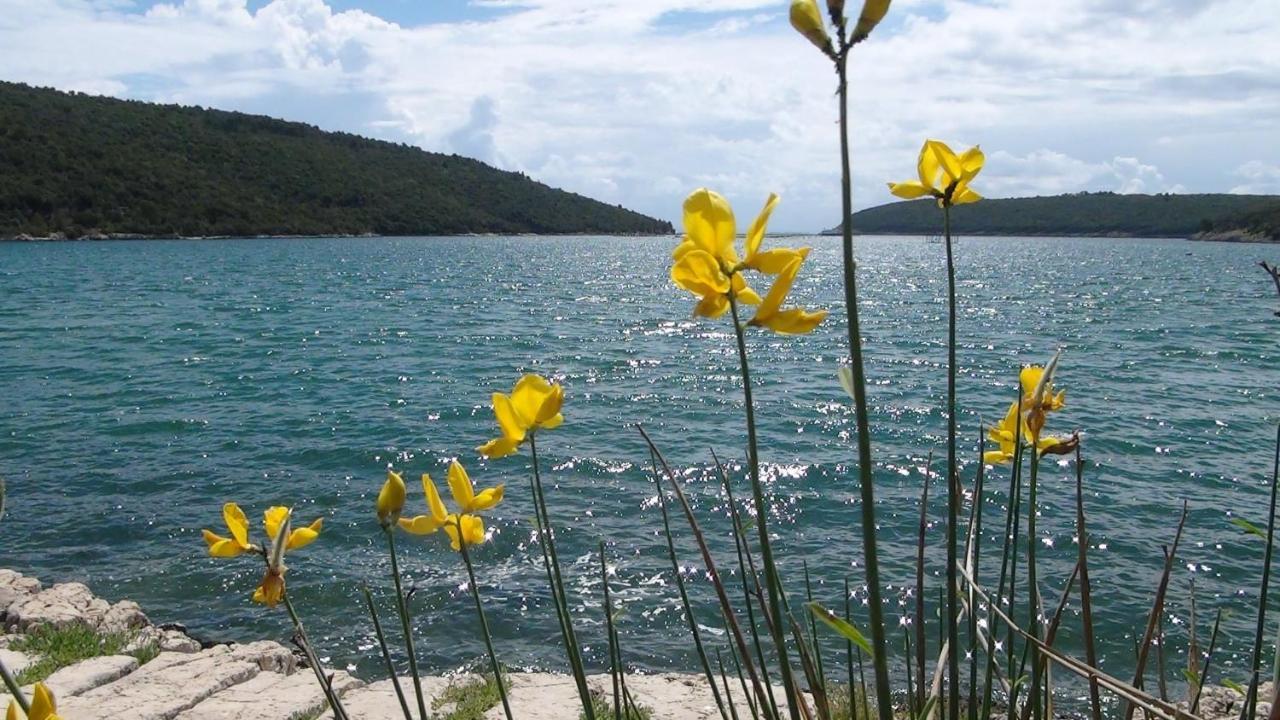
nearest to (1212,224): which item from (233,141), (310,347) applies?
(233,141)

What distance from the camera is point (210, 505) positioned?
408 inches

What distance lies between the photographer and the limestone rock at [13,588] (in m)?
6.88

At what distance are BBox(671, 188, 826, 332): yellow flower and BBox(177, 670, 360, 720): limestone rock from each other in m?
4.51

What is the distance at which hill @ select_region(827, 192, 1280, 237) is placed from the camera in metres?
131

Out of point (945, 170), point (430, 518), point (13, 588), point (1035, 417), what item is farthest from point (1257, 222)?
point (430, 518)

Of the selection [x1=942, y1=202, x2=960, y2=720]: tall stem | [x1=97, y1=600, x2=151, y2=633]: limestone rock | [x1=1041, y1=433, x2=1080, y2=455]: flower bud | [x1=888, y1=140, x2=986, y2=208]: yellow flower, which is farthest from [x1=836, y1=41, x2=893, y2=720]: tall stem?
[x1=97, y1=600, x2=151, y2=633]: limestone rock

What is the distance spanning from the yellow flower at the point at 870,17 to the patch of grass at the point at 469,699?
4673 mm

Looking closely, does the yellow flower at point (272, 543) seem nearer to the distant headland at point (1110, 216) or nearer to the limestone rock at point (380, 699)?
the limestone rock at point (380, 699)

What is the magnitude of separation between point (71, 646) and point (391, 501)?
5589 millimetres

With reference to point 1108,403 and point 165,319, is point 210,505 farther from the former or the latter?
point 165,319

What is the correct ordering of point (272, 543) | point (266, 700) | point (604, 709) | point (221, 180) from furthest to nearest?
point (221, 180), point (266, 700), point (604, 709), point (272, 543)

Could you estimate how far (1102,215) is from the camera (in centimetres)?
14088

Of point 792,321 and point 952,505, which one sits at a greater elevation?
point 792,321

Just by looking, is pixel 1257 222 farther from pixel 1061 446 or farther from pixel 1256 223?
pixel 1061 446
